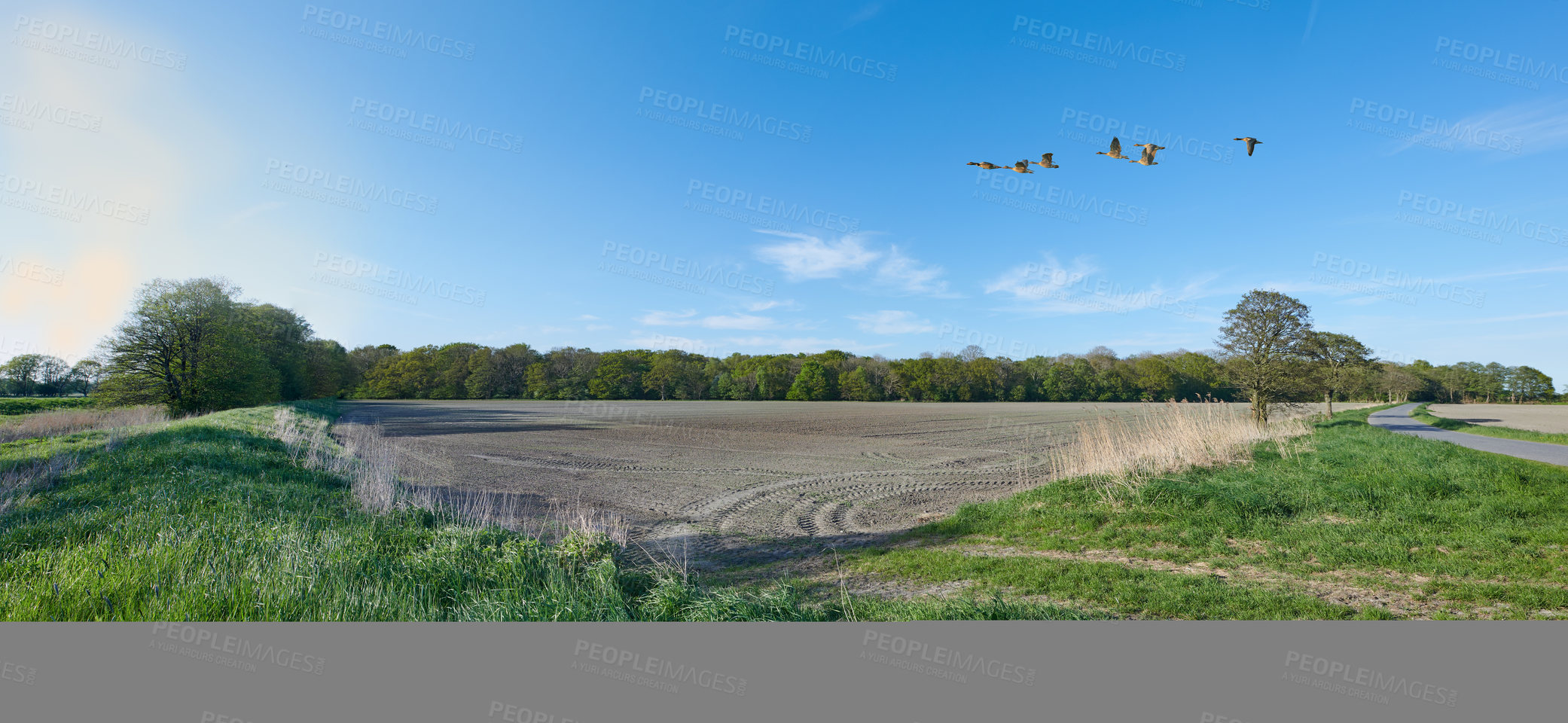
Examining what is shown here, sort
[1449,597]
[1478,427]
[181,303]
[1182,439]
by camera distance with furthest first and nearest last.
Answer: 1. [181,303]
2. [1478,427]
3. [1182,439]
4. [1449,597]

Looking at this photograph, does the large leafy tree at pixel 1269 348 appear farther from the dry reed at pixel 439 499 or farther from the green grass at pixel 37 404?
the green grass at pixel 37 404

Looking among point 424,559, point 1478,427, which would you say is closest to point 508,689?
point 424,559

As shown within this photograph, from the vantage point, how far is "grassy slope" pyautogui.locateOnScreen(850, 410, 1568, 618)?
5.61m

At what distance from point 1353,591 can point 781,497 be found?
28.5 ft

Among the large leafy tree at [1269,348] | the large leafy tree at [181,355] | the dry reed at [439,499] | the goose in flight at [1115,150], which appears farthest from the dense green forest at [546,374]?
the goose in flight at [1115,150]

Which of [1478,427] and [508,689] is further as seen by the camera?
[1478,427]

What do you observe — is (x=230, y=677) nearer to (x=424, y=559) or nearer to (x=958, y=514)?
(x=424, y=559)

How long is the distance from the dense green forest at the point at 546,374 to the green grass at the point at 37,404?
22.8 feet

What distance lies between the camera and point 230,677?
12.2 feet

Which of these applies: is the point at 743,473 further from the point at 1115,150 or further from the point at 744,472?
the point at 1115,150

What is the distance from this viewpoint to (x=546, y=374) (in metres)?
84.9

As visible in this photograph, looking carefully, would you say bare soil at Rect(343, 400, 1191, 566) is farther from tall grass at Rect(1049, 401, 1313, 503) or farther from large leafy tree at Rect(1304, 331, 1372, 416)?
large leafy tree at Rect(1304, 331, 1372, 416)

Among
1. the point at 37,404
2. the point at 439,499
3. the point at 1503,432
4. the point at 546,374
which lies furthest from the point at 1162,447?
the point at 546,374

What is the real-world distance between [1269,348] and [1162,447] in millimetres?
14172
